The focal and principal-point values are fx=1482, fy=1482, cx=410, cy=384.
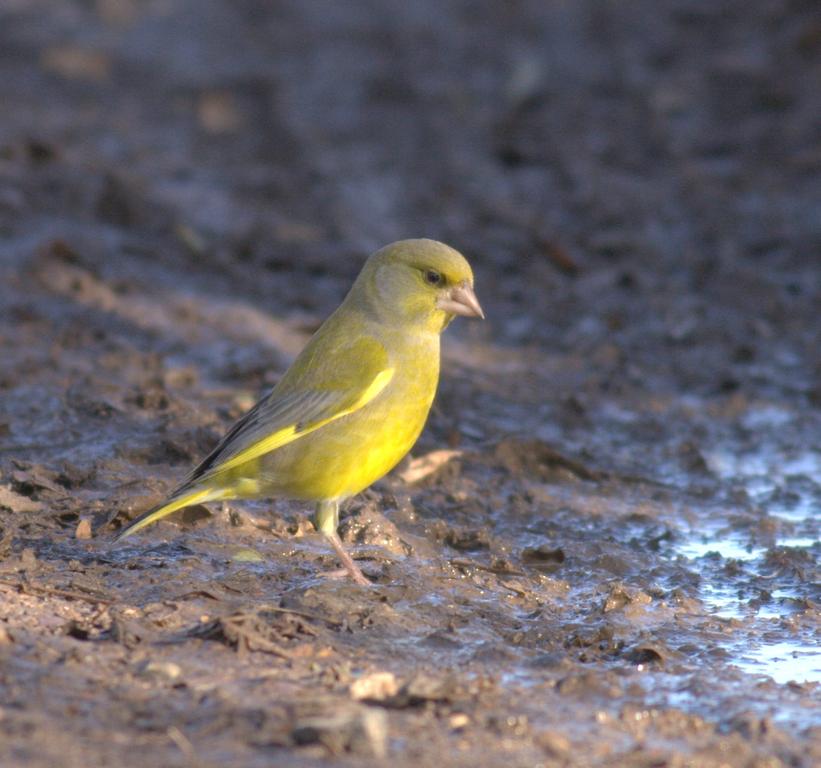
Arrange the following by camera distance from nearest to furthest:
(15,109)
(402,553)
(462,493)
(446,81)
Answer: (402,553), (462,493), (15,109), (446,81)

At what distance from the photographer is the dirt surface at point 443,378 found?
15.1 feet

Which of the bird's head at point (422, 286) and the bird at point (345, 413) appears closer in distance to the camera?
the bird at point (345, 413)

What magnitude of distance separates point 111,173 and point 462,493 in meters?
5.26

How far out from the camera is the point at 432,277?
6.36m

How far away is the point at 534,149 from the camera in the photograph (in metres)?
12.5

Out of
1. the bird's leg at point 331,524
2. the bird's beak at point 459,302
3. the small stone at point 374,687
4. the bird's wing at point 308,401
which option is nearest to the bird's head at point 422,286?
the bird's beak at point 459,302

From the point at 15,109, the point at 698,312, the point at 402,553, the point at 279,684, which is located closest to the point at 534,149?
the point at 698,312

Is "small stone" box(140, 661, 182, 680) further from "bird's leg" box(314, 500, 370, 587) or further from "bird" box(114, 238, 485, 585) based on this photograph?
"bird's leg" box(314, 500, 370, 587)

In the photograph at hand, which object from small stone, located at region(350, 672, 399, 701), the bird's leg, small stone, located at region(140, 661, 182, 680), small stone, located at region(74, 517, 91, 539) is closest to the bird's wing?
the bird's leg

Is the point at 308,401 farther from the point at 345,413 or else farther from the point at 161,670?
the point at 161,670

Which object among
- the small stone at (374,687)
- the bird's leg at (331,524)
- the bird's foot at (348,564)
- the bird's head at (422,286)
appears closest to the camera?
the small stone at (374,687)

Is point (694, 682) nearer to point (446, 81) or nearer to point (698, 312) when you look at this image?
point (698, 312)

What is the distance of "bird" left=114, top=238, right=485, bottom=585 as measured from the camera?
5895 millimetres

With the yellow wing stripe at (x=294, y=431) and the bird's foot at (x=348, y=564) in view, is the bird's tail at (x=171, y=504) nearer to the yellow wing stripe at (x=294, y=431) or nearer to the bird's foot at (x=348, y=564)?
the yellow wing stripe at (x=294, y=431)
